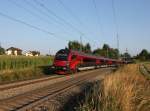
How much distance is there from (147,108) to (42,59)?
49681mm

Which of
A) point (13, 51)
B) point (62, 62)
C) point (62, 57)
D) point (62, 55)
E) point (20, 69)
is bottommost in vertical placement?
point (20, 69)

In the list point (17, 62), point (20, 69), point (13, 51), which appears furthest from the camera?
point (13, 51)

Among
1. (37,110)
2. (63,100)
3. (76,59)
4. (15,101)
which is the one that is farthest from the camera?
(76,59)

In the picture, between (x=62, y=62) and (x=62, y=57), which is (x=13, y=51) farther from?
(x=62, y=62)

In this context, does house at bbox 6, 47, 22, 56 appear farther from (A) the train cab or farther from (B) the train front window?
(A) the train cab

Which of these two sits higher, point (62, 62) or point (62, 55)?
point (62, 55)

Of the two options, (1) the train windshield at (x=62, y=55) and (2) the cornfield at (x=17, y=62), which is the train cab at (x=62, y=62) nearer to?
(1) the train windshield at (x=62, y=55)

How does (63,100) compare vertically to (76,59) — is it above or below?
below

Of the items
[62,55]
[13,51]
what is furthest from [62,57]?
[13,51]

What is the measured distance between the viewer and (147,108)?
34.5 ft

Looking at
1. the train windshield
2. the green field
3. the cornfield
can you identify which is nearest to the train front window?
the train windshield

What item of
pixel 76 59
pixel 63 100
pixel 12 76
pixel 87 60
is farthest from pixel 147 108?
pixel 87 60

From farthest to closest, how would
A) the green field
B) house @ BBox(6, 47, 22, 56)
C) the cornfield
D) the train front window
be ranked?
house @ BBox(6, 47, 22, 56), the cornfield, the train front window, the green field

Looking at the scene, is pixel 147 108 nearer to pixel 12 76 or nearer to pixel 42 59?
pixel 12 76
